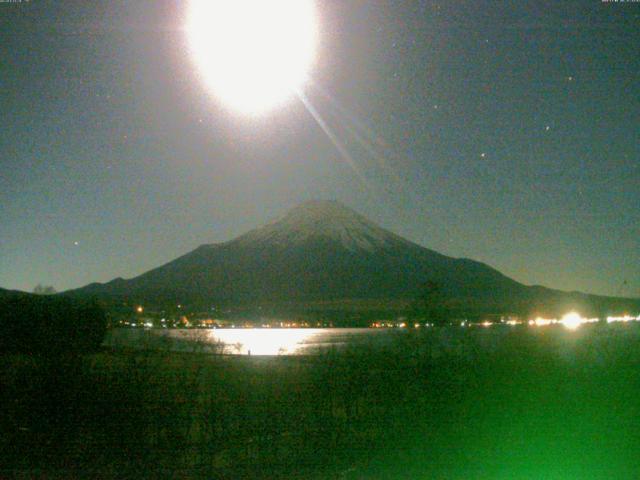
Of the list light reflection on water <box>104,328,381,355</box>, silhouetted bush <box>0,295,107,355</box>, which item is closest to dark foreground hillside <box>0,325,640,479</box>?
silhouetted bush <box>0,295,107,355</box>

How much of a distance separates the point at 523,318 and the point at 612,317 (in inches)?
913

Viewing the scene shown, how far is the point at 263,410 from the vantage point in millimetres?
13688

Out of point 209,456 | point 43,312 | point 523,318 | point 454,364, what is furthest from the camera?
point 523,318

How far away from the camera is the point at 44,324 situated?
869 inches

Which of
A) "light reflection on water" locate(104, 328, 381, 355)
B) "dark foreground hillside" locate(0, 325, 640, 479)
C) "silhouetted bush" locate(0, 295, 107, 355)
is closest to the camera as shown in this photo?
"dark foreground hillside" locate(0, 325, 640, 479)

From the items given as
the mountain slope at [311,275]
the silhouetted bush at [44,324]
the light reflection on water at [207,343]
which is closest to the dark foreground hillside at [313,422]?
the silhouetted bush at [44,324]

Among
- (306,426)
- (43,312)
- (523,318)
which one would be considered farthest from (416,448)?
(523,318)

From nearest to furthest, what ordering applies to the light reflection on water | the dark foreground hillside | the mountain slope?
the dark foreground hillside
the light reflection on water
the mountain slope

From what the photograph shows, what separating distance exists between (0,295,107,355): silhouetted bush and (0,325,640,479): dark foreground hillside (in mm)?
5462

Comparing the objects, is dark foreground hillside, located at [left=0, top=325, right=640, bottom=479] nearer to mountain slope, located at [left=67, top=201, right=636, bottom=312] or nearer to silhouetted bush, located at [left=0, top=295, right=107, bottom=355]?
silhouetted bush, located at [left=0, top=295, right=107, bottom=355]

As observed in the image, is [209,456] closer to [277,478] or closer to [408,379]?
[277,478]

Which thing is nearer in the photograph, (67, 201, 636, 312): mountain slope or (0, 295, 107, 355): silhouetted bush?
(0, 295, 107, 355): silhouetted bush

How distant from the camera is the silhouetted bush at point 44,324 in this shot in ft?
69.4

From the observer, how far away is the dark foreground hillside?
37.0 ft
